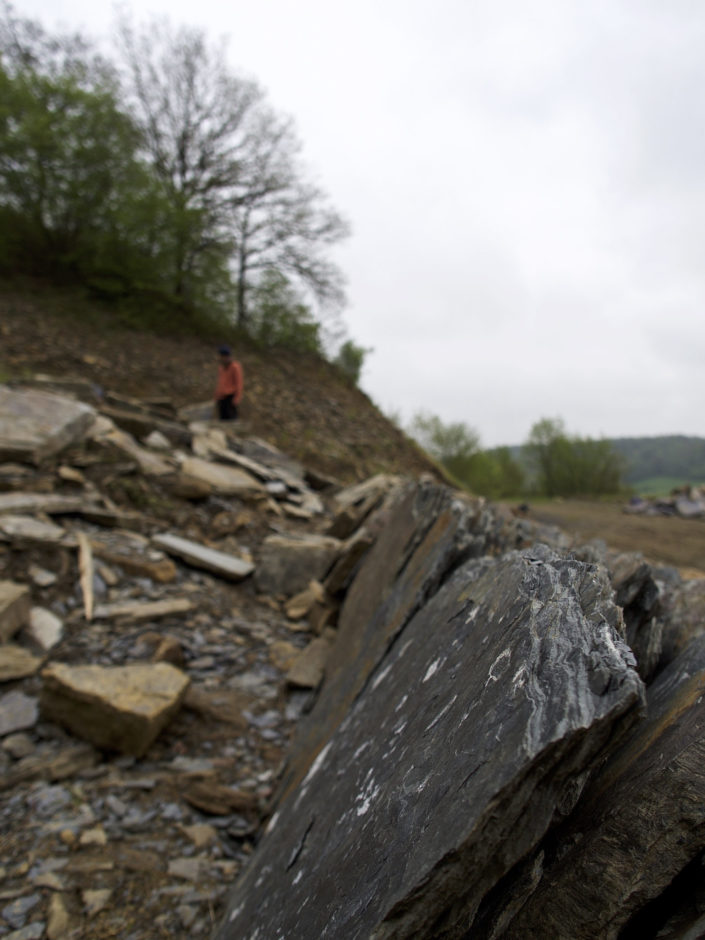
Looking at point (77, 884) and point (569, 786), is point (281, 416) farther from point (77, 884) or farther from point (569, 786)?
point (569, 786)

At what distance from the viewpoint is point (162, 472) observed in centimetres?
631

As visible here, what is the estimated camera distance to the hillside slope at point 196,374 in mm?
10781

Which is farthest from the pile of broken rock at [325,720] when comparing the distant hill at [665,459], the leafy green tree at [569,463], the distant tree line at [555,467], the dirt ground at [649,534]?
the distant hill at [665,459]

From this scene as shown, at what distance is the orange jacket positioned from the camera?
9938 mm

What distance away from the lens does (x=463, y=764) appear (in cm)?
93

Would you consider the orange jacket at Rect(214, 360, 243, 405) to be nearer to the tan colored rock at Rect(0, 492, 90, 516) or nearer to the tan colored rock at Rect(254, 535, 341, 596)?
the tan colored rock at Rect(0, 492, 90, 516)

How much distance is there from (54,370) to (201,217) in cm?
757

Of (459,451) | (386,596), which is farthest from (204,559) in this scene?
(459,451)

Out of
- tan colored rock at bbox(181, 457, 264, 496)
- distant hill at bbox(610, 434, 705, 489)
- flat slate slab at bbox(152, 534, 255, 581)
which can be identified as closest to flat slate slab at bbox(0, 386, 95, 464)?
tan colored rock at bbox(181, 457, 264, 496)

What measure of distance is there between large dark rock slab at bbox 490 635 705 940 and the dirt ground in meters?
8.15

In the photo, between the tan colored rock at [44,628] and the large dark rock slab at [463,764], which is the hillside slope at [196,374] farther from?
the large dark rock slab at [463,764]

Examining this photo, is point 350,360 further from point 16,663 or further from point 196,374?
point 16,663

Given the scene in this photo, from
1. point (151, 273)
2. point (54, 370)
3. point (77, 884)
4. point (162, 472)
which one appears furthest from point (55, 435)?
point (151, 273)

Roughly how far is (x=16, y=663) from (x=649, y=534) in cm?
1471
